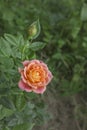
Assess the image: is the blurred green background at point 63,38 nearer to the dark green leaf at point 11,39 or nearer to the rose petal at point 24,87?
the dark green leaf at point 11,39

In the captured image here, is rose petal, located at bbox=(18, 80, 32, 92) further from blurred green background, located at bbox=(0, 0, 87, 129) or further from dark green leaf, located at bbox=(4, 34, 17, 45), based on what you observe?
blurred green background, located at bbox=(0, 0, 87, 129)

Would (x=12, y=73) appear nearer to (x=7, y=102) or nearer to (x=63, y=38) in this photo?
(x=7, y=102)

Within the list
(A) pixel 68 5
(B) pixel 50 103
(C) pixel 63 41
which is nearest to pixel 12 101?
(B) pixel 50 103

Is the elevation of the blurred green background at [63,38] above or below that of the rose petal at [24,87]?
below

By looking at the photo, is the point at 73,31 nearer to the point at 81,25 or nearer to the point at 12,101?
the point at 81,25

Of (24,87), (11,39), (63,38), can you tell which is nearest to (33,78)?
(24,87)

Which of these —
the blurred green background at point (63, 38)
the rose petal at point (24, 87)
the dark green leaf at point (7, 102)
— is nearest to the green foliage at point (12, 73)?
the dark green leaf at point (7, 102)

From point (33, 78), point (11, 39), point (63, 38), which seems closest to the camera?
point (33, 78)

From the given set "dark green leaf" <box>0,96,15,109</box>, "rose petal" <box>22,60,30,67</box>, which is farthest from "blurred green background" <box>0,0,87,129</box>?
"rose petal" <box>22,60,30,67</box>
